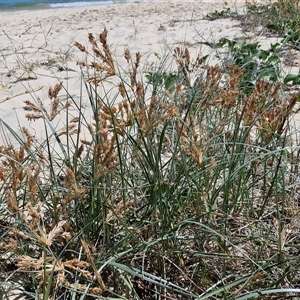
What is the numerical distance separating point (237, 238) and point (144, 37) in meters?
4.14

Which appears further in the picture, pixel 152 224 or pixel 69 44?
pixel 69 44

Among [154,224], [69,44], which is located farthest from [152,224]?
[69,44]

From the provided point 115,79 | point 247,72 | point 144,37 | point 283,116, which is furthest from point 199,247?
point 144,37

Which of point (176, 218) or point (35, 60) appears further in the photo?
point (35, 60)

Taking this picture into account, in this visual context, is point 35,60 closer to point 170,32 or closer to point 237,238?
point 170,32

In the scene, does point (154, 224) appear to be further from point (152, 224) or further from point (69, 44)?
point (69, 44)

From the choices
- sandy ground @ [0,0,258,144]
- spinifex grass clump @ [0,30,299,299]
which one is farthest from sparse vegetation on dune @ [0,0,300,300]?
sandy ground @ [0,0,258,144]

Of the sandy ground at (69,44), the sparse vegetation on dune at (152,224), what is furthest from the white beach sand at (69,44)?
the sparse vegetation on dune at (152,224)

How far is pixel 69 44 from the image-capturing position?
4.31 meters

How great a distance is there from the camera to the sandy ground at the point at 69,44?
3.10 metres

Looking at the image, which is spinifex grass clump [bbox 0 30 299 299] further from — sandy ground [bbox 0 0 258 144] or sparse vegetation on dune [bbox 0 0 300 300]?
sandy ground [bbox 0 0 258 144]

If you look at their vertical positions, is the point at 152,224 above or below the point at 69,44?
below

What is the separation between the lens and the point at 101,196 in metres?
1.24

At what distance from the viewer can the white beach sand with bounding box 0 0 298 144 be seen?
311 cm
